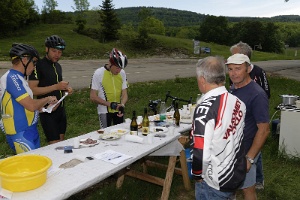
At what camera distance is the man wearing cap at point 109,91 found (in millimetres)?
5129

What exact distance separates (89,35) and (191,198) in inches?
1661

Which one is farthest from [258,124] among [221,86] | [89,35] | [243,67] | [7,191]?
[89,35]

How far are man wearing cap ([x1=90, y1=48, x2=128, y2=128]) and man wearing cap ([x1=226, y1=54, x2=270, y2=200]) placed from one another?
7.08 feet

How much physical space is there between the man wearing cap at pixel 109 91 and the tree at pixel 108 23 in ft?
123

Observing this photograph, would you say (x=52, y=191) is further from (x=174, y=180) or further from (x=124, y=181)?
(x=174, y=180)

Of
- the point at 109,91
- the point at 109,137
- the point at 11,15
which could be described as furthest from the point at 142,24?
the point at 109,137

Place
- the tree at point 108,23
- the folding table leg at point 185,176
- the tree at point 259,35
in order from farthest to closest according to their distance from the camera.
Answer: the tree at point 259,35 → the tree at point 108,23 → the folding table leg at point 185,176

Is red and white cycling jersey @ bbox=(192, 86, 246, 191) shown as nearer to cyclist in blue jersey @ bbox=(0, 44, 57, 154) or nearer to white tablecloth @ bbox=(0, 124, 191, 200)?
white tablecloth @ bbox=(0, 124, 191, 200)

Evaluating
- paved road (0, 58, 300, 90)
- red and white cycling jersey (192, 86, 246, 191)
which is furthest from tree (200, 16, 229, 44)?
red and white cycling jersey (192, 86, 246, 191)

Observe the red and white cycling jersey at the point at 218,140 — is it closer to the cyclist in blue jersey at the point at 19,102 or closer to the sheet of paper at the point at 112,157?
the sheet of paper at the point at 112,157

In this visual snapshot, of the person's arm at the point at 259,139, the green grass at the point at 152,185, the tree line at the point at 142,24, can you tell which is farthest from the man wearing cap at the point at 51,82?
the tree line at the point at 142,24

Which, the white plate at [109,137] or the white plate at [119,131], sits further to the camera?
the white plate at [119,131]

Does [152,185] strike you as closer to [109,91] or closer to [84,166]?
[109,91]

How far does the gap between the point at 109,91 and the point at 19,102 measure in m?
2.09
